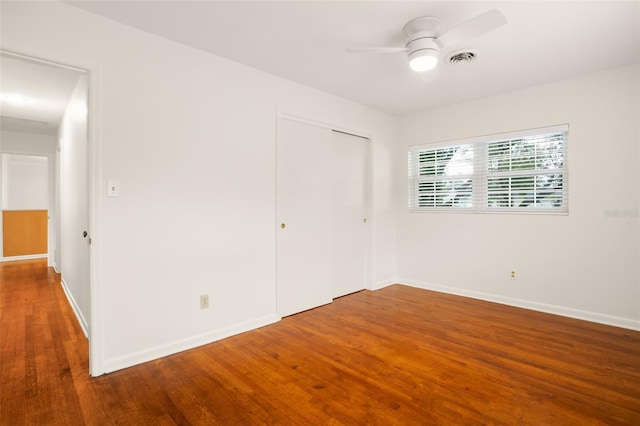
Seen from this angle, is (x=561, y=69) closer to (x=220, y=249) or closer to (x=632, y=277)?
(x=632, y=277)

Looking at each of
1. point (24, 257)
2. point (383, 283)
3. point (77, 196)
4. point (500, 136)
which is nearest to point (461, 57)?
point (500, 136)

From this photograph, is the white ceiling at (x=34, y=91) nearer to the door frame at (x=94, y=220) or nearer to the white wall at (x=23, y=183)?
the door frame at (x=94, y=220)

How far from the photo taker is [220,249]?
9.11ft

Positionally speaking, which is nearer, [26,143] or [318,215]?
[318,215]

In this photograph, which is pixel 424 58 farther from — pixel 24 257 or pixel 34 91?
pixel 24 257

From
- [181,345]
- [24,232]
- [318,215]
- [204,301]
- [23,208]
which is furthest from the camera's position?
[23,208]

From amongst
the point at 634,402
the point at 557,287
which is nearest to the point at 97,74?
the point at 634,402

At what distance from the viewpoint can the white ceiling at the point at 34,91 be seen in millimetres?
2879

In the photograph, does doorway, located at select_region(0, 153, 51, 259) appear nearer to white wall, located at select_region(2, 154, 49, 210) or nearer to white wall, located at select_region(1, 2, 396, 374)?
white wall, located at select_region(2, 154, 49, 210)

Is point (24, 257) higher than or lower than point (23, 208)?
lower

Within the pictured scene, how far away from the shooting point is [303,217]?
→ 3477 mm

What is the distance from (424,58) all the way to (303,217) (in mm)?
1928

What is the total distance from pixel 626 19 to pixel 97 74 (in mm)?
3751

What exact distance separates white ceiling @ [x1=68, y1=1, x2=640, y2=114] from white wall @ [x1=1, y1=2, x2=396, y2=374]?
20 centimetres
